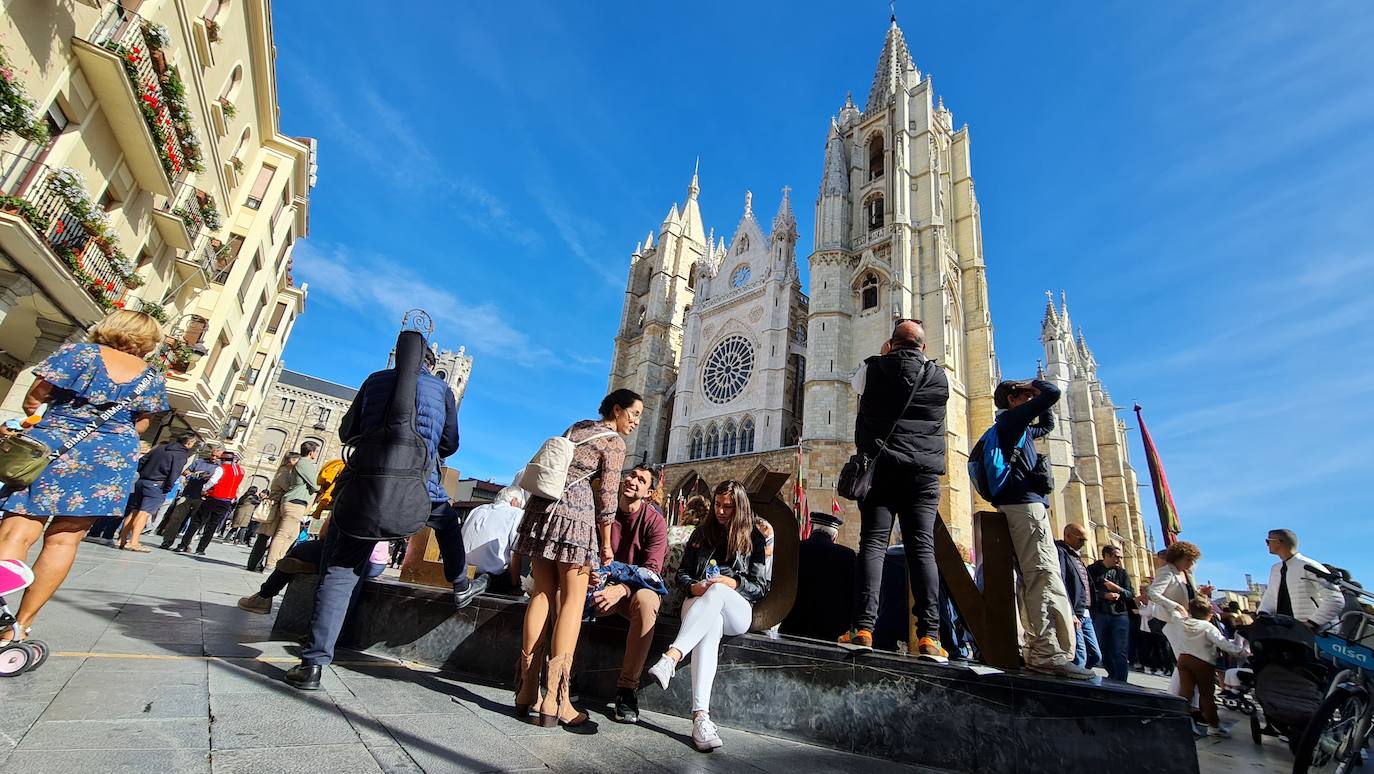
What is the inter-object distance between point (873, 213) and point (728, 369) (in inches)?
397

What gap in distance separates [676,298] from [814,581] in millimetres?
29104

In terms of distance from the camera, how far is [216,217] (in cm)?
1188

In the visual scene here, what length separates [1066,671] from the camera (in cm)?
274

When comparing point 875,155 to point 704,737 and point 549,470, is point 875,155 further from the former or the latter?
point 704,737

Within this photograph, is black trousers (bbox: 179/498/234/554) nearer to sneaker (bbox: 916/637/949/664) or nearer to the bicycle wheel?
sneaker (bbox: 916/637/949/664)

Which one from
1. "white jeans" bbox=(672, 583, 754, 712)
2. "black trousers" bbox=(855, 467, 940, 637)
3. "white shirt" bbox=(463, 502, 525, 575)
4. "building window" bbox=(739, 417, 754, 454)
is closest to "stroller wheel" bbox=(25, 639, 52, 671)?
"white shirt" bbox=(463, 502, 525, 575)

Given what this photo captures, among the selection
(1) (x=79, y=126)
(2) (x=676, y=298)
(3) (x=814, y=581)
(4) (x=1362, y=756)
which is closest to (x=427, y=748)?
(3) (x=814, y=581)

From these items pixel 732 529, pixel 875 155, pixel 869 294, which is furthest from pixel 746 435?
pixel 732 529

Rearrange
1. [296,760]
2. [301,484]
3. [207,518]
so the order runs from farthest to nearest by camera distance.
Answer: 1. [207,518]
2. [301,484]
3. [296,760]

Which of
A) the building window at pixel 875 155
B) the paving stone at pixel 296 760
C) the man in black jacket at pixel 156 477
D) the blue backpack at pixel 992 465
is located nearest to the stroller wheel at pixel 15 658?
the paving stone at pixel 296 760

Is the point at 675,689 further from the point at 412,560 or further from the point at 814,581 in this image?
the point at 412,560

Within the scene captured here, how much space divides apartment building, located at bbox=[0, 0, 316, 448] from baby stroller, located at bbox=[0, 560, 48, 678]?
673cm

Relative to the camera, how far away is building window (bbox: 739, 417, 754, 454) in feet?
78.4

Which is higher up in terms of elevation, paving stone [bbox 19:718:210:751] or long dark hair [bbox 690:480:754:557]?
long dark hair [bbox 690:480:754:557]
